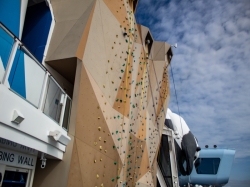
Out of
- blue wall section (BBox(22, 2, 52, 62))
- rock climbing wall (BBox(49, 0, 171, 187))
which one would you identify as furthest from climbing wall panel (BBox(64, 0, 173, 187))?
blue wall section (BBox(22, 2, 52, 62))

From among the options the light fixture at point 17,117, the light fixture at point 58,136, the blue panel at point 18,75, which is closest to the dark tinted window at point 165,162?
the light fixture at point 58,136

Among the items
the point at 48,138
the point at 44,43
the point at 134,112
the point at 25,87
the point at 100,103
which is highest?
the point at 44,43

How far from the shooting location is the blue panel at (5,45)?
2.68 metres

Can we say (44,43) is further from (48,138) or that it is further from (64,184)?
(64,184)

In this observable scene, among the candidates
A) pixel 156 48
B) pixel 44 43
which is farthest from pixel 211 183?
pixel 44 43

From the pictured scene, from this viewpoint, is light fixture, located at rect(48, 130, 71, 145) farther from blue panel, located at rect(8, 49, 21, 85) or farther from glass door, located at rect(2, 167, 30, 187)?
blue panel, located at rect(8, 49, 21, 85)

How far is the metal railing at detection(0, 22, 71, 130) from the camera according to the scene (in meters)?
2.72

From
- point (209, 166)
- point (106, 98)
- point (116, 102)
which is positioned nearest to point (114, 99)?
point (116, 102)

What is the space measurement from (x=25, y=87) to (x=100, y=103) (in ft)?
7.98

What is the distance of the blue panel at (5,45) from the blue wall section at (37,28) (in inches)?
94.9

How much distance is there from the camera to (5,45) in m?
2.72

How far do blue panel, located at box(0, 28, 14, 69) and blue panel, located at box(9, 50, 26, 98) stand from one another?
176 millimetres

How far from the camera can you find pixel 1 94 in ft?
8.18

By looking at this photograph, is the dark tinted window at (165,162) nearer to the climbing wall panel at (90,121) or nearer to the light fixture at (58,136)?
the climbing wall panel at (90,121)
